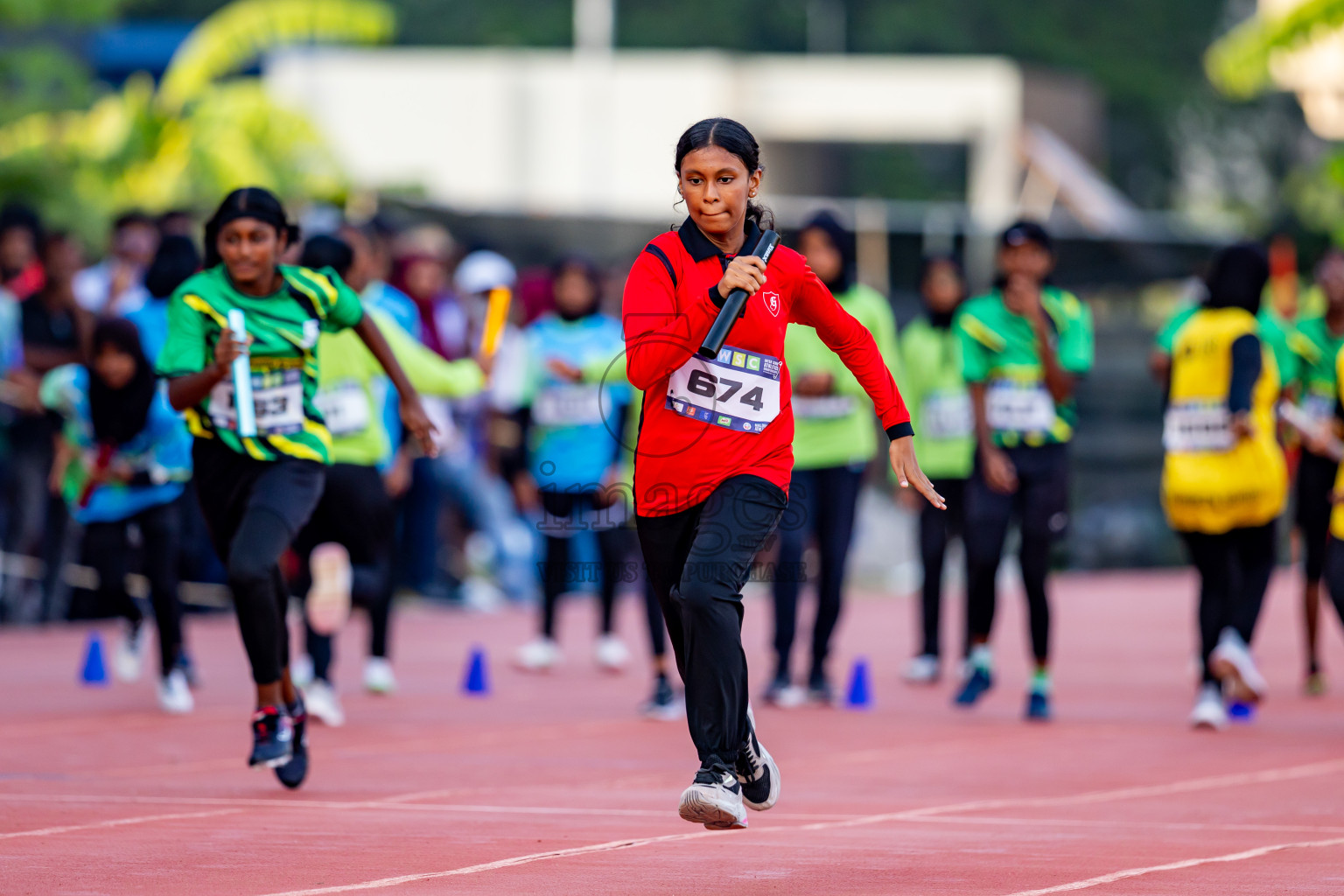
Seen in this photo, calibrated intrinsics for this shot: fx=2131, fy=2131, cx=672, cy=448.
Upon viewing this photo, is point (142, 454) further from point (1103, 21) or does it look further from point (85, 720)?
point (1103, 21)

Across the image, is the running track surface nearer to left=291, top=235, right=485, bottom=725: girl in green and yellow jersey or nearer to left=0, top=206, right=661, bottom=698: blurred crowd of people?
left=291, top=235, right=485, bottom=725: girl in green and yellow jersey

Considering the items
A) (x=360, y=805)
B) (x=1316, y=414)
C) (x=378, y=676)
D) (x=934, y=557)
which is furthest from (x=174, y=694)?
(x=1316, y=414)

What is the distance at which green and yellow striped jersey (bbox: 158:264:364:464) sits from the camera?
7.87 metres

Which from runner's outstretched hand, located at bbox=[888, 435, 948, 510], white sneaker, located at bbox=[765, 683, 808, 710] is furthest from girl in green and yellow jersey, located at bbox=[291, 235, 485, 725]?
runner's outstretched hand, located at bbox=[888, 435, 948, 510]

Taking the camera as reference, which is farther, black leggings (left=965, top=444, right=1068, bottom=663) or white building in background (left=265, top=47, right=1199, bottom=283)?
white building in background (left=265, top=47, right=1199, bottom=283)

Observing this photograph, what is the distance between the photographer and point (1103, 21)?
164 ft

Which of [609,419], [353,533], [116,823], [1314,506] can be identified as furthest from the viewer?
[609,419]

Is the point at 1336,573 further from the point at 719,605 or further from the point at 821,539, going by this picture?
the point at 719,605

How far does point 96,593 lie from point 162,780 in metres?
6.61

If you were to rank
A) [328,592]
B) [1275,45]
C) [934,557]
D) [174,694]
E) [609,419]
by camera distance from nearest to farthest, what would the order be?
[328,592]
[174,694]
[609,419]
[934,557]
[1275,45]

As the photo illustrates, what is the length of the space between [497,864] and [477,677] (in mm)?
5179

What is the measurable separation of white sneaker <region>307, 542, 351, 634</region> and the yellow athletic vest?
12.9 feet

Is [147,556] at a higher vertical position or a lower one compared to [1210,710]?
higher

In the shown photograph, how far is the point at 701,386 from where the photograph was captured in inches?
244
